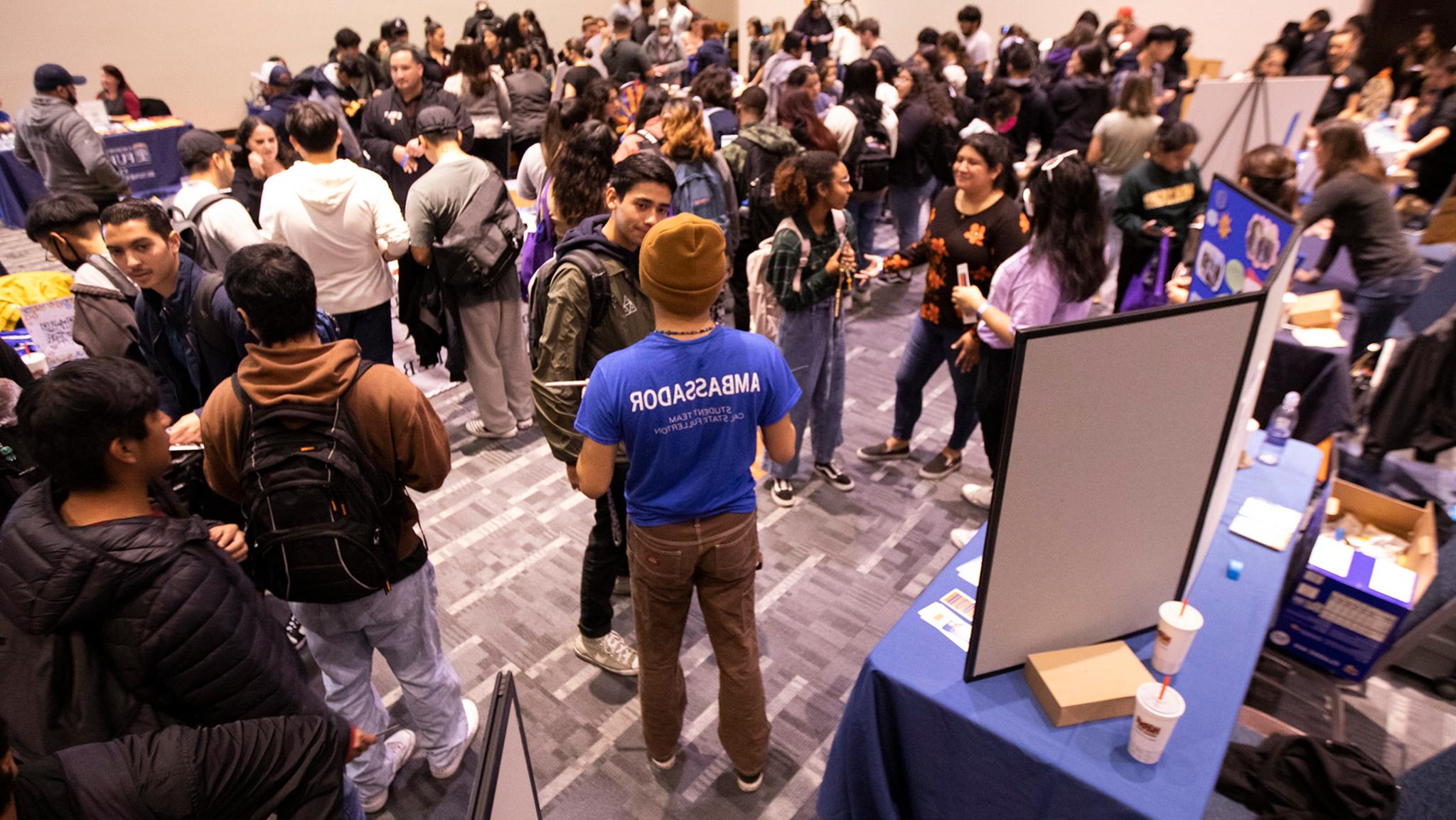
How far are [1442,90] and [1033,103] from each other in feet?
9.53

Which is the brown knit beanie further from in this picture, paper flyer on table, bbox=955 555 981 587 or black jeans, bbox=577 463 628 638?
paper flyer on table, bbox=955 555 981 587

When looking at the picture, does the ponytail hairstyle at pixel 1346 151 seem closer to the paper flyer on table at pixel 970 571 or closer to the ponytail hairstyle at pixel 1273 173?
the ponytail hairstyle at pixel 1273 173

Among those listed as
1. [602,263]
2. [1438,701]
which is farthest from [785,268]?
[1438,701]

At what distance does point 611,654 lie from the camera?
263 centimetres

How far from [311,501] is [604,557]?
97 centimetres

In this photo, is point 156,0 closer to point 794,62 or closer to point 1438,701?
point 794,62

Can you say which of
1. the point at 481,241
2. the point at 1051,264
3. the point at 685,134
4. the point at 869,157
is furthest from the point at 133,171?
the point at 1051,264

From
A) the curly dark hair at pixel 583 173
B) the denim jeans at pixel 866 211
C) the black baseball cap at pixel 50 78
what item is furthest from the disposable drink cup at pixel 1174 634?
the black baseball cap at pixel 50 78

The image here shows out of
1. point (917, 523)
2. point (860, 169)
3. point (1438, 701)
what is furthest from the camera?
point (860, 169)

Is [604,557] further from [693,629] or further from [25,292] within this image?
[25,292]

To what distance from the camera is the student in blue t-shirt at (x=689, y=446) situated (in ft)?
5.57

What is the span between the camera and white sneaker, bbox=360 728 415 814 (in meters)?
2.21

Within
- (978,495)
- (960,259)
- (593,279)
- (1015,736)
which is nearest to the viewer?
(1015,736)

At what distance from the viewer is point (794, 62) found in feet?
22.5
